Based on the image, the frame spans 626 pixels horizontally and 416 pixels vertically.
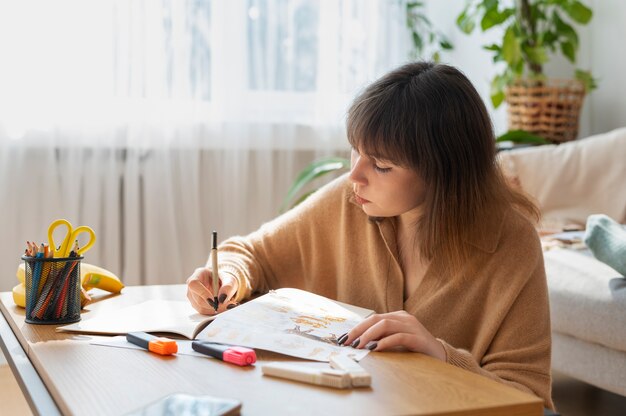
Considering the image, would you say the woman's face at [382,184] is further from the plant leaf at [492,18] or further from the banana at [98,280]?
the plant leaf at [492,18]

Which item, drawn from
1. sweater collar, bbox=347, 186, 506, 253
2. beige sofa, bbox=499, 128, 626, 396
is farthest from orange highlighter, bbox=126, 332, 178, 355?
beige sofa, bbox=499, 128, 626, 396

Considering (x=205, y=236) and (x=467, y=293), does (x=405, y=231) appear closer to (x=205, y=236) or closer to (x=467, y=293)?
(x=467, y=293)

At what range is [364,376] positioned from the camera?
917 millimetres

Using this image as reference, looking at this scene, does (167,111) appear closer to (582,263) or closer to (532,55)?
(532,55)

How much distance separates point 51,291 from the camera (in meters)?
1.27

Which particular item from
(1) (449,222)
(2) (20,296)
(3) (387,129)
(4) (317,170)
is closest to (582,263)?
(4) (317,170)

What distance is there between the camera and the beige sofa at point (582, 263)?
→ 214 centimetres

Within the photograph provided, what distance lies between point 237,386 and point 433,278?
540 millimetres

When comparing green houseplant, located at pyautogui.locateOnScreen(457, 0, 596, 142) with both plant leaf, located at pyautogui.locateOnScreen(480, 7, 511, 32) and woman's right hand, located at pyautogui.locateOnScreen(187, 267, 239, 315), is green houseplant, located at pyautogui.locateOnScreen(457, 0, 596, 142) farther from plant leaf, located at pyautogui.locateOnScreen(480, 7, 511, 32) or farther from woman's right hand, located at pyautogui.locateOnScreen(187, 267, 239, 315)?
woman's right hand, located at pyautogui.locateOnScreen(187, 267, 239, 315)

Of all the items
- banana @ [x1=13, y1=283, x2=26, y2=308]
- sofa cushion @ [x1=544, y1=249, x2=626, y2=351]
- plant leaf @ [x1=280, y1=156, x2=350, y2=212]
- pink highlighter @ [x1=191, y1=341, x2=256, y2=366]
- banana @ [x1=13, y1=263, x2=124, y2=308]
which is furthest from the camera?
plant leaf @ [x1=280, y1=156, x2=350, y2=212]

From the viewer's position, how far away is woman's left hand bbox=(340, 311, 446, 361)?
42.9 inches

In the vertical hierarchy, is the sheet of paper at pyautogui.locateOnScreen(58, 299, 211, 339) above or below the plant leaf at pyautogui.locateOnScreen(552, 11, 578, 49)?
below

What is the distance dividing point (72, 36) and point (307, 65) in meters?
0.95

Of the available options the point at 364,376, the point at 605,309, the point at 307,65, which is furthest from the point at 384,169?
the point at 307,65
